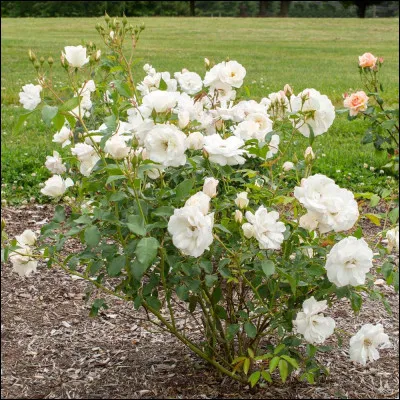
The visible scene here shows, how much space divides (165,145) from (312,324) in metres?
0.70

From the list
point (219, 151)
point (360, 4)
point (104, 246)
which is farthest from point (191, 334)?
point (360, 4)

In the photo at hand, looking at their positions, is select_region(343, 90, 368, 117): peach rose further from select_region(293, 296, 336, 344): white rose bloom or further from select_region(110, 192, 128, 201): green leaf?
select_region(110, 192, 128, 201): green leaf

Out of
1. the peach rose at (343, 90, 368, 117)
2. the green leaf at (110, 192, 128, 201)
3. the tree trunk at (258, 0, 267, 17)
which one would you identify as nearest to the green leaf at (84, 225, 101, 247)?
the green leaf at (110, 192, 128, 201)

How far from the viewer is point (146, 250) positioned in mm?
1998

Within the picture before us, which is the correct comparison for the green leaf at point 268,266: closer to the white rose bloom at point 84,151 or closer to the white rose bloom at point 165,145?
the white rose bloom at point 165,145

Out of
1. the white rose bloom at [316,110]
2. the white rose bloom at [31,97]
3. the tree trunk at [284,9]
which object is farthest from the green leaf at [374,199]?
the tree trunk at [284,9]

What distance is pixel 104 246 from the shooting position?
2.28 metres

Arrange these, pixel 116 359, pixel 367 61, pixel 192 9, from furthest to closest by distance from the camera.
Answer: pixel 192 9
pixel 116 359
pixel 367 61

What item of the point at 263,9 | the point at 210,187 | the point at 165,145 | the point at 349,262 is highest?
the point at 263,9

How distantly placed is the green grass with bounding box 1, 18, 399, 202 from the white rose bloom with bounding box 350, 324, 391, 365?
1.20 metres

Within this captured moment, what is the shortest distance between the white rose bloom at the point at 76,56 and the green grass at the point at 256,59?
1.33 m

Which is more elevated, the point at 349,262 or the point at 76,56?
the point at 76,56

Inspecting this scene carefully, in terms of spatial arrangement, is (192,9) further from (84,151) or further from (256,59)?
(84,151)

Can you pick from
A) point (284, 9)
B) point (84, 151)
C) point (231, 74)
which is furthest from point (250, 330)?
point (284, 9)
